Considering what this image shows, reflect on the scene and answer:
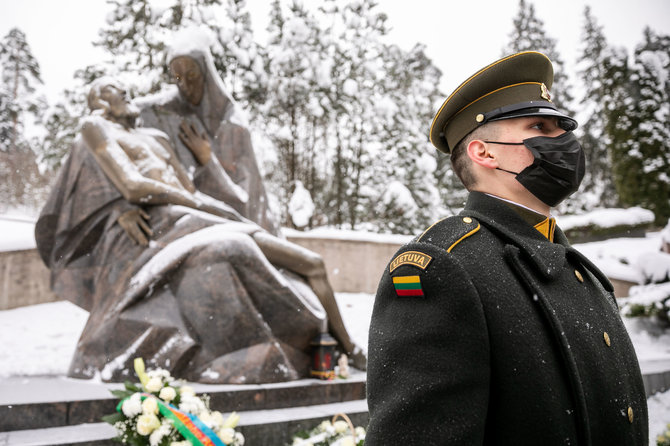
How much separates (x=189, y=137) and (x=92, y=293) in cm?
196

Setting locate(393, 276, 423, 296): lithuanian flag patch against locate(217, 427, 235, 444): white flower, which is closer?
locate(393, 276, 423, 296): lithuanian flag patch

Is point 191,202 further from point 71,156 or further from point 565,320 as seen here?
point 565,320

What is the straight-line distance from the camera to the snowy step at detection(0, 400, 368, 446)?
3140 mm

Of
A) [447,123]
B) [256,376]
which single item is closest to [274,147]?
[256,376]

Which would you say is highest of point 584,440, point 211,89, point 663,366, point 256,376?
point 211,89

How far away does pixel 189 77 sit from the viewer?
6.04 meters

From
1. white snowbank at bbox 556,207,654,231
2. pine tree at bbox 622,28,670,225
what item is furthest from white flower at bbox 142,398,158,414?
pine tree at bbox 622,28,670,225

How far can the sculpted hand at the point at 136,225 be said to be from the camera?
4988 millimetres

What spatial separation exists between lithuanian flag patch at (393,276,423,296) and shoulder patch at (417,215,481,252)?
136 mm

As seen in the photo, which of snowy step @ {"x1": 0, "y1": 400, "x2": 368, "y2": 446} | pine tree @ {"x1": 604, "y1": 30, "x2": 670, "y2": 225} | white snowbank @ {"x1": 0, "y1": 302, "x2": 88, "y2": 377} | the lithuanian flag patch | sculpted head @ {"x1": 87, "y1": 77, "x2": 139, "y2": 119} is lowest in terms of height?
snowy step @ {"x1": 0, "y1": 400, "x2": 368, "y2": 446}

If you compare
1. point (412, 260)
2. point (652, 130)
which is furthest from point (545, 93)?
point (652, 130)

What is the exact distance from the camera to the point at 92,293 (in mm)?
5309

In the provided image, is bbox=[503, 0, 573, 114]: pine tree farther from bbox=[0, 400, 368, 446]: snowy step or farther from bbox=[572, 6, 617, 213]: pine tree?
bbox=[0, 400, 368, 446]: snowy step

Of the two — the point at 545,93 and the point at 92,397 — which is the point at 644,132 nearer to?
the point at 92,397
